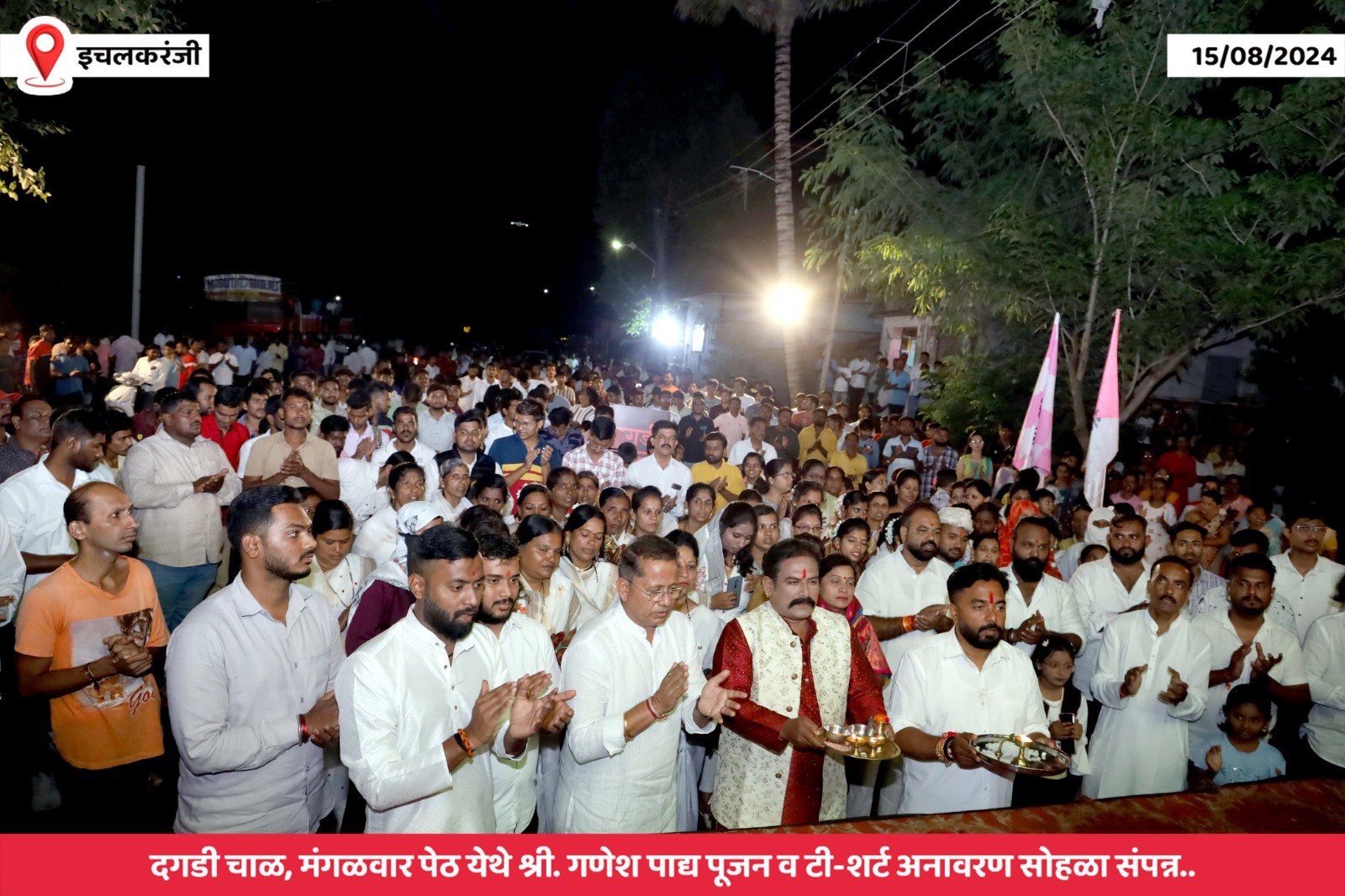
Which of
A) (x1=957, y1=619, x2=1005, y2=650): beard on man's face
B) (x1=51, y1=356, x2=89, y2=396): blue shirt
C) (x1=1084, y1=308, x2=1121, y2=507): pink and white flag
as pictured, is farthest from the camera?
(x1=51, y1=356, x2=89, y2=396): blue shirt

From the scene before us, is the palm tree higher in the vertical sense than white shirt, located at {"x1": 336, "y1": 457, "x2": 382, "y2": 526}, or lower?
higher

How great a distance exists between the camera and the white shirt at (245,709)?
11.5 ft

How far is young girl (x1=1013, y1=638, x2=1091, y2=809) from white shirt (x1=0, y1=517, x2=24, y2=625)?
17.1ft

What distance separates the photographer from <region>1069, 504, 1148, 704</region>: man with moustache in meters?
6.52

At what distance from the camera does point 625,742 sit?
3893 mm

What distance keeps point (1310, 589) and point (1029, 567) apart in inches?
99.5

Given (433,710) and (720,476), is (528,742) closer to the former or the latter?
(433,710)

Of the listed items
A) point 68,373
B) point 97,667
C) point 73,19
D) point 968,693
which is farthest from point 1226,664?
point 68,373

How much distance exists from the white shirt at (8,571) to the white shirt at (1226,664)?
6463mm

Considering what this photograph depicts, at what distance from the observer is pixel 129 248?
28641 millimetres

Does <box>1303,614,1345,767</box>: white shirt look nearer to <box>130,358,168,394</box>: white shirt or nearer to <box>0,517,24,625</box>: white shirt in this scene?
<box>0,517,24,625</box>: white shirt

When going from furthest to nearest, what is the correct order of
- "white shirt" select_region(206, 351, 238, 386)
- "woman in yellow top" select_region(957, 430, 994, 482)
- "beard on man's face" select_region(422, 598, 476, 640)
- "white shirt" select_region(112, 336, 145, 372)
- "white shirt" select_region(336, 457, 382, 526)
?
"white shirt" select_region(112, 336, 145, 372) → "white shirt" select_region(206, 351, 238, 386) → "woman in yellow top" select_region(957, 430, 994, 482) → "white shirt" select_region(336, 457, 382, 526) → "beard on man's face" select_region(422, 598, 476, 640)

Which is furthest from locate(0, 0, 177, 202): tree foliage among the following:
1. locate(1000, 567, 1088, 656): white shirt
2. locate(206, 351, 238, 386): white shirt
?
locate(1000, 567, 1088, 656): white shirt
